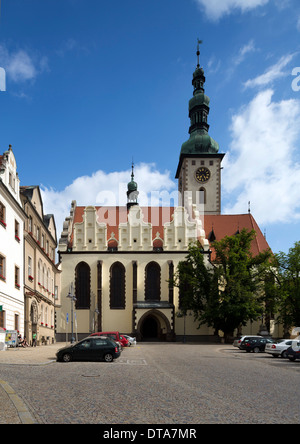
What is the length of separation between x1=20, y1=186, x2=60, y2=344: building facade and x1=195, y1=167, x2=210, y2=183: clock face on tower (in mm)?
31971

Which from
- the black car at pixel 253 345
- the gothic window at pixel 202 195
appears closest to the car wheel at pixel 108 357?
the black car at pixel 253 345

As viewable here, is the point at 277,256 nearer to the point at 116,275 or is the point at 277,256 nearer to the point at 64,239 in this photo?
the point at 116,275

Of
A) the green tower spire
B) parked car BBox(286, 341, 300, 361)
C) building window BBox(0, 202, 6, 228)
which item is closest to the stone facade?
the green tower spire

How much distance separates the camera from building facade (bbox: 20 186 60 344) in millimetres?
35156

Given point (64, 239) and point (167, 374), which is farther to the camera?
point (64, 239)

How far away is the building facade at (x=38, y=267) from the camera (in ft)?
115

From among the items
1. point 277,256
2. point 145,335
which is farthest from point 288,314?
point 145,335

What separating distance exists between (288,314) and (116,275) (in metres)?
20.3

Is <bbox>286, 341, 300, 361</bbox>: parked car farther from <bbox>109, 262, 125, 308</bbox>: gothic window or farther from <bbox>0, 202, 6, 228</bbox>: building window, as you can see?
<bbox>109, 262, 125, 308</bbox>: gothic window

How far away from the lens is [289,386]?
13.3m

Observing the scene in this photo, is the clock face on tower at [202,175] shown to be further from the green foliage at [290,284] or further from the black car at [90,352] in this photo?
the black car at [90,352]

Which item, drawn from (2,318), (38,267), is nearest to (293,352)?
(2,318)

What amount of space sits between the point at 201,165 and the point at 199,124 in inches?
289

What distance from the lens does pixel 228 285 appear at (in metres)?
47.7
